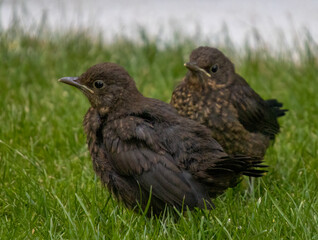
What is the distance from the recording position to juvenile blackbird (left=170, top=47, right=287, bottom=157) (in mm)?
5539

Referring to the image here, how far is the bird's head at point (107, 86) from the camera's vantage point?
4.97 m

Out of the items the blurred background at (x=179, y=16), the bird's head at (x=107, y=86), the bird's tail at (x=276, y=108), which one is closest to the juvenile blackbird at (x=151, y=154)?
the bird's head at (x=107, y=86)

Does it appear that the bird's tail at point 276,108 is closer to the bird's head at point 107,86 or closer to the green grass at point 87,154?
the green grass at point 87,154

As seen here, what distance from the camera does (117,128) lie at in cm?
475

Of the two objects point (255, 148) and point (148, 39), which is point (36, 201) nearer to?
point (255, 148)

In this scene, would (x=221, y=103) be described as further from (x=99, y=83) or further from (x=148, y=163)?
(x=148, y=163)

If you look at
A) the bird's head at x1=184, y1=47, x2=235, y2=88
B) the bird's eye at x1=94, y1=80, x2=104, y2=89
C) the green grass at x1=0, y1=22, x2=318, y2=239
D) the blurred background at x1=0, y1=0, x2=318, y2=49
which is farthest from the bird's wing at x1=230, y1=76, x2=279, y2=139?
the blurred background at x1=0, y1=0, x2=318, y2=49

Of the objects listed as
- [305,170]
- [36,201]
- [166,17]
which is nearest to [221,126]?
[305,170]

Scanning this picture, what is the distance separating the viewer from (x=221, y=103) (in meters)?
5.60

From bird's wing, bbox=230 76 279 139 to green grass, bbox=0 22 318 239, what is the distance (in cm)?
34

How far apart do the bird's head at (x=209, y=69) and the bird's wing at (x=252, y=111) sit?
125 millimetres

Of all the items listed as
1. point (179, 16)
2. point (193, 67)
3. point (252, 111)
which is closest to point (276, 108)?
point (252, 111)

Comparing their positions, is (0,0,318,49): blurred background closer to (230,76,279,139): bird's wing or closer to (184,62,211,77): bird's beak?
(230,76,279,139): bird's wing

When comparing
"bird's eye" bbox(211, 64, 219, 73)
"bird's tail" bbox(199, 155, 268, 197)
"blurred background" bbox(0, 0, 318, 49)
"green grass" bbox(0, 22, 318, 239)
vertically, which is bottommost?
Result: "green grass" bbox(0, 22, 318, 239)
